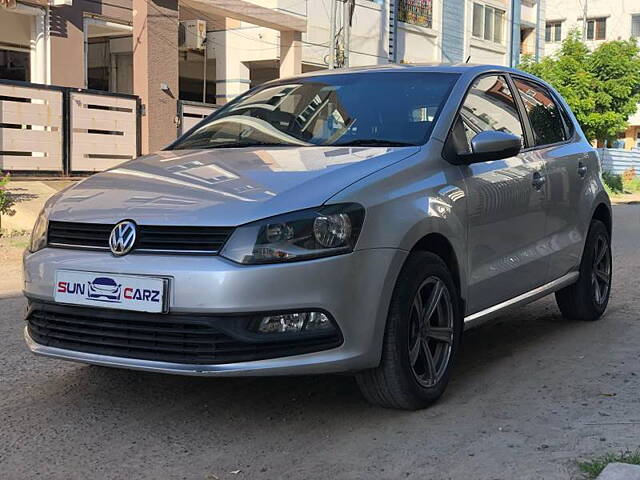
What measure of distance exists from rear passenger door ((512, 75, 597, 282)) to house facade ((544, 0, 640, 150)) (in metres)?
40.2

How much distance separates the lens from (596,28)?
46.7m

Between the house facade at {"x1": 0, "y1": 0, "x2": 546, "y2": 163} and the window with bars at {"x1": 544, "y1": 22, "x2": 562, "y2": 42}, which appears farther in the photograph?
the window with bars at {"x1": 544, "y1": 22, "x2": 562, "y2": 42}

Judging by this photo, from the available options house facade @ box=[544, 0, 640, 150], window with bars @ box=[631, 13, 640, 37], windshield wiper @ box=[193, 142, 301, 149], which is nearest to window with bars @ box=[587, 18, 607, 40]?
house facade @ box=[544, 0, 640, 150]

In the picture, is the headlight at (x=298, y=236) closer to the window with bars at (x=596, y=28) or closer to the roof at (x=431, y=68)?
the roof at (x=431, y=68)

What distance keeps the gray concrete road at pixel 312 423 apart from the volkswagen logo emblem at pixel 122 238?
2.81 ft

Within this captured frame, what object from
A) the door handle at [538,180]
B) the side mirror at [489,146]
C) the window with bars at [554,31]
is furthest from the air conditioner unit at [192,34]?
the window with bars at [554,31]

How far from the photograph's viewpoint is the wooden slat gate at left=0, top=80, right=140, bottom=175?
12.6 m

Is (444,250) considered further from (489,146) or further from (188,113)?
(188,113)

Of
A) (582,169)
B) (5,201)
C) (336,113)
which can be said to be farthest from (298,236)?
(5,201)

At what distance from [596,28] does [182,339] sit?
47777 millimetres

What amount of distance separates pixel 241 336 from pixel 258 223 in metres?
0.47

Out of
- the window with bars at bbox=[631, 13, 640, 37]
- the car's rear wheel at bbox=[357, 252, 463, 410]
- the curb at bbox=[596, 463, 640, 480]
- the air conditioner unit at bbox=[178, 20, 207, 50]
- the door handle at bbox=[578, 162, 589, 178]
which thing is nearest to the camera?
the curb at bbox=[596, 463, 640, 480]

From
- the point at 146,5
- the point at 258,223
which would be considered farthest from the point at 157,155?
the point at 146,5

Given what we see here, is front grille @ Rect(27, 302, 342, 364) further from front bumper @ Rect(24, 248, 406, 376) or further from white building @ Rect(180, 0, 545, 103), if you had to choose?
white building @ Rect(180, 0, 545, 103)
